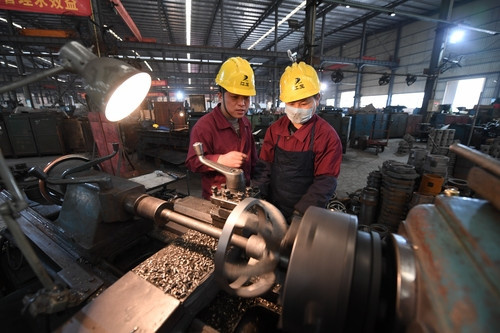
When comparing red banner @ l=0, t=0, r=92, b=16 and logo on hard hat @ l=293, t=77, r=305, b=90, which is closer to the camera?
logo on hard hat @ l=293, t=77, r=305, b=90

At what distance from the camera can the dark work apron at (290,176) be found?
1.48m

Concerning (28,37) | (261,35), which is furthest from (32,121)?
(261,35)

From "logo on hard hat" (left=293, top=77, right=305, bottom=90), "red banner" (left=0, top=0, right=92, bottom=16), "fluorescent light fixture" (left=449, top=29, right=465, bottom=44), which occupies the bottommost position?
"logo on hard hat" (left=293, top=77, right=305, bottom=90)

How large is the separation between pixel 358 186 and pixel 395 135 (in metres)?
6.49

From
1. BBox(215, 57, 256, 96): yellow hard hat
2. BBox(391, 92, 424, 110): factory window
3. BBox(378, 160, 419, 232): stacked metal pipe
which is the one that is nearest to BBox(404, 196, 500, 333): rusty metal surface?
BBox(215, 57, 256, 96): yellow hard hat

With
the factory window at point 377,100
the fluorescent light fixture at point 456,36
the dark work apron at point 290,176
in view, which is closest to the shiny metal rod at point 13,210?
the dark work apron at point 290,176

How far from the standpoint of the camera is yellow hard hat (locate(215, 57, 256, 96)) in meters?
1.38

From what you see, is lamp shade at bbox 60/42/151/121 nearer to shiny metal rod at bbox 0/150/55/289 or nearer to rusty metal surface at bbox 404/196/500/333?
shiny metal rod at bbox 0/150/55/289

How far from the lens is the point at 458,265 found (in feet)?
1.08

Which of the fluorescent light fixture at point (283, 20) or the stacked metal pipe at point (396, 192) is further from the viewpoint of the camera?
the fluorescent light fixture at point (283, 20)

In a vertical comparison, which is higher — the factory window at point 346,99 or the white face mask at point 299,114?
→ the factory window at point 346,99

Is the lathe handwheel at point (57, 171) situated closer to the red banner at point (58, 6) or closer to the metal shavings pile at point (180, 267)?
the metal shavings pile at point (180, 267)

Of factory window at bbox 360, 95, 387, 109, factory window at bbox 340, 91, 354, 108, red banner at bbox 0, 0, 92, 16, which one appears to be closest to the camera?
red banner at bbox 0, 0, 92, 16

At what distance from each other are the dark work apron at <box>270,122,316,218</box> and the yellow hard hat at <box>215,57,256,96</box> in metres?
0.45
